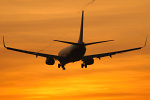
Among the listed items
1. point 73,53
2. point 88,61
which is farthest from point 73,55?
point 88,61

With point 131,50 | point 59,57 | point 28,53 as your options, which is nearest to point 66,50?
point 59,57

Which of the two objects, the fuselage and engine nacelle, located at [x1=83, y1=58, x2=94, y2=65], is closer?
the fuselage

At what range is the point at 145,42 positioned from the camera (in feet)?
352

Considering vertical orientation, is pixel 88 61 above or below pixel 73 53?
below

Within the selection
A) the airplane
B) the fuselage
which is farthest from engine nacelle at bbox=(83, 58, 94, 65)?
the fuselage

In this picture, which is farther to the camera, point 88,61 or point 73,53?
point 88,61

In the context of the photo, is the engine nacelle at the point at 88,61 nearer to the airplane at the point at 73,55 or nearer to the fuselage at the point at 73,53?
the airplane at the point at 73,55

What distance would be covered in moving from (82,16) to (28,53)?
20.2 metres

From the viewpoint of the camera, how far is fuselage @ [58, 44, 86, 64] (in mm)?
109750

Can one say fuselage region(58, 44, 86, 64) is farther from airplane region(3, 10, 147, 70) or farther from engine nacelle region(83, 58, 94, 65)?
engine nacelle region(83, 58, 94, 65)

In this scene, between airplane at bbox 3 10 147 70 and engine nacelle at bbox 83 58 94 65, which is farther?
engine nacelle at bbox 83 58 94 65

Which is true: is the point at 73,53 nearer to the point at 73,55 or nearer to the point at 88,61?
the point at 73,55

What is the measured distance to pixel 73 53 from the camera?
112m

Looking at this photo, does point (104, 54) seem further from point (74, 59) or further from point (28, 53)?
point (28, 53)
